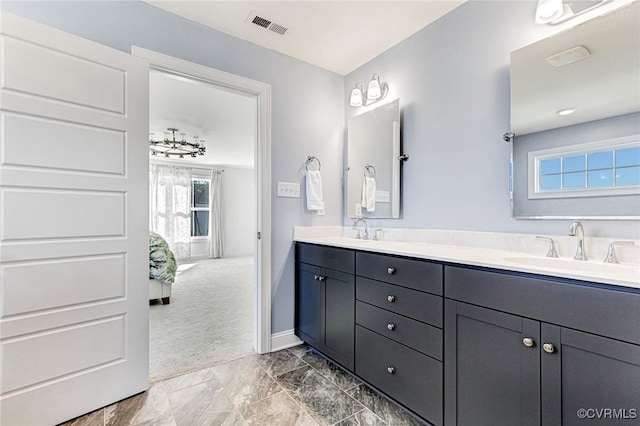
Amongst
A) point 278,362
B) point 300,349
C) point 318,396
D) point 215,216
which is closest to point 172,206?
point 215,216

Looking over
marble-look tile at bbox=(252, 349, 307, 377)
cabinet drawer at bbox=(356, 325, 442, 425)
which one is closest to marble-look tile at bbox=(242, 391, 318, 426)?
marble-look tile at bbox=(252, 349, 307, 377)

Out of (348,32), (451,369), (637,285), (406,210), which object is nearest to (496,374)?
(451,369)

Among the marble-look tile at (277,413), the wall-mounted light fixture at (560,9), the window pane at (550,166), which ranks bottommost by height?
the marble-look tile at (277,413)

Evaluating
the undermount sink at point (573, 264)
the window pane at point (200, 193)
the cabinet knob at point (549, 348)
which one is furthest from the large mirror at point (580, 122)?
the window pane at point (200, 193)

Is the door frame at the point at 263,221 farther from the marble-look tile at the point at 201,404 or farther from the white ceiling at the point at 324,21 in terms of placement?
the marble-look tile at the point at 201,404

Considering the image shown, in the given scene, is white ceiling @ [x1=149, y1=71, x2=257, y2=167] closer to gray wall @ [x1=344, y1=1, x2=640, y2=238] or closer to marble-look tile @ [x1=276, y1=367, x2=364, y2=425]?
gray wall @ [x1=344, y1=1, x2=640, y2=238]

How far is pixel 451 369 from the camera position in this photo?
1.31 m

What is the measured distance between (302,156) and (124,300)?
65.6 inches

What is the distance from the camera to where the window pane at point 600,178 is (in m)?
1.31

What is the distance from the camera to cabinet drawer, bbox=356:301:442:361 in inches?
54.7

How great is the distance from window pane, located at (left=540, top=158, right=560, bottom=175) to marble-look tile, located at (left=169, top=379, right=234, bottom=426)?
2.13 metres

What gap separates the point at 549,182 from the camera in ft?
4.93

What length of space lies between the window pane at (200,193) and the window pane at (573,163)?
7.50 m

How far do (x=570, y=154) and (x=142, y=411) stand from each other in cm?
263
